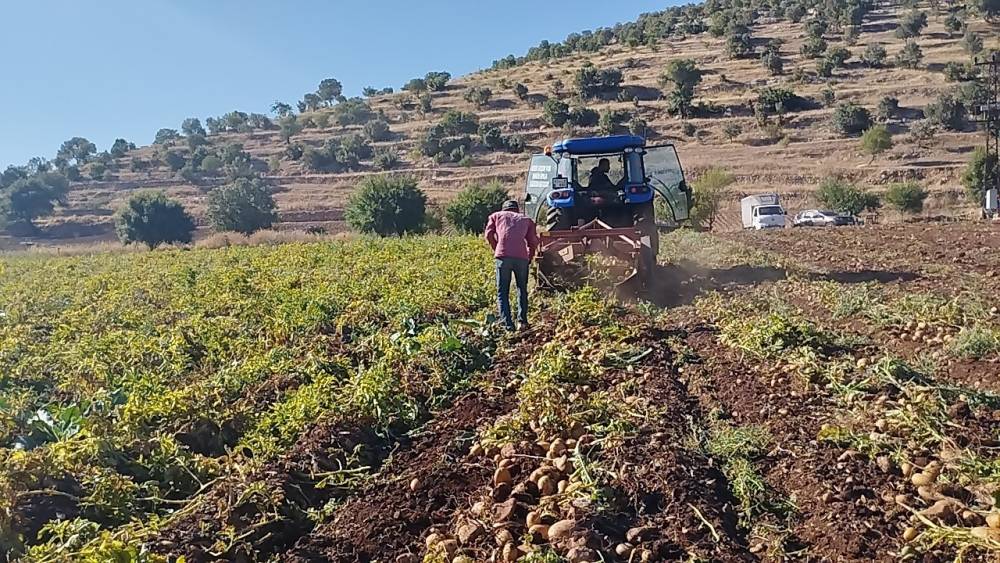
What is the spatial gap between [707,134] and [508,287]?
170ft

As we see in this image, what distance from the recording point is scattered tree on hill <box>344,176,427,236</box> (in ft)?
114

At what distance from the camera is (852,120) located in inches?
2003

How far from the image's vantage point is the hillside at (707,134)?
46500 millimetres

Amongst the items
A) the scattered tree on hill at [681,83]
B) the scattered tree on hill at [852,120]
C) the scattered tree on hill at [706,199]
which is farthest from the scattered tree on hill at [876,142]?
the scattered tree on hill at [681,83]

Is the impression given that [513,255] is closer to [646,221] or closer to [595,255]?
[595,255]

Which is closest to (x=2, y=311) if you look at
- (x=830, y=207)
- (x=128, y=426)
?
(x=128, y=426)

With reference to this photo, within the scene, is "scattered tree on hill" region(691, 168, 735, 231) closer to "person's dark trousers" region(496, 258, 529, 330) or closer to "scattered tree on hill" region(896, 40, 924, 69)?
"person's dark trousers" region(496, 258, 529, 330)

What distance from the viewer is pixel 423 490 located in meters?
4.21

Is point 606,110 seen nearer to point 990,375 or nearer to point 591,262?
point 591,262

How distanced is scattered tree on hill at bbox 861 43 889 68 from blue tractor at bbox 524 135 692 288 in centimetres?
6233

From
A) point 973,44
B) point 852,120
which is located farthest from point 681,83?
point 973,44

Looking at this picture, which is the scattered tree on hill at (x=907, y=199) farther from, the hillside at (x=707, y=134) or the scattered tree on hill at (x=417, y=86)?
the scattered tree on hill at (x=417, y=86)

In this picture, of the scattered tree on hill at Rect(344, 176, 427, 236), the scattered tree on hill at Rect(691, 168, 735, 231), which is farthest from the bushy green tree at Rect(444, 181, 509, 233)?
the scattered tree on hill at Rect(691, 168, 735, 231)

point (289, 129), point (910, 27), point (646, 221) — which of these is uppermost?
point (910, 27)
